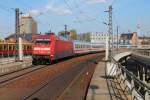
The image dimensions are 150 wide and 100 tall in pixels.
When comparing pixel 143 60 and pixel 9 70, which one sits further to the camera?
pixel 143 60

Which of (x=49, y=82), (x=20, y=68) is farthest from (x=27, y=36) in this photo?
(x=49, y=82)

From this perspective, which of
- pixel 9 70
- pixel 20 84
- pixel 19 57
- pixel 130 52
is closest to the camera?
pixel 20 84

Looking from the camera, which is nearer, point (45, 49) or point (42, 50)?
point (45, 49)

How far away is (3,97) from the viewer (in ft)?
52.8

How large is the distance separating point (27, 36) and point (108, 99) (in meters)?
98.0

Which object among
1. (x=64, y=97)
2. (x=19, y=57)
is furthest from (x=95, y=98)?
(x=19, y=57)

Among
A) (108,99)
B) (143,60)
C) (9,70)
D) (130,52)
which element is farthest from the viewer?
(130,52)

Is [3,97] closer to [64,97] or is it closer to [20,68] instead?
[64,97]

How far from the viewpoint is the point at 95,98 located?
15172 mm

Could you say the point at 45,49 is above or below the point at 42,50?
above

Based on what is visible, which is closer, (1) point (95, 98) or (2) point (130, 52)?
(1) point (95, 98)

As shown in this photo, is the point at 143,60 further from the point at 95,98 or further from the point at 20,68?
the point at 95,98

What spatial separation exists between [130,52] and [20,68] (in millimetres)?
50995

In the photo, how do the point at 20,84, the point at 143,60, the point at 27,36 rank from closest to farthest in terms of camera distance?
the point at 20,84, the point at 143,60, the point at 27,36
